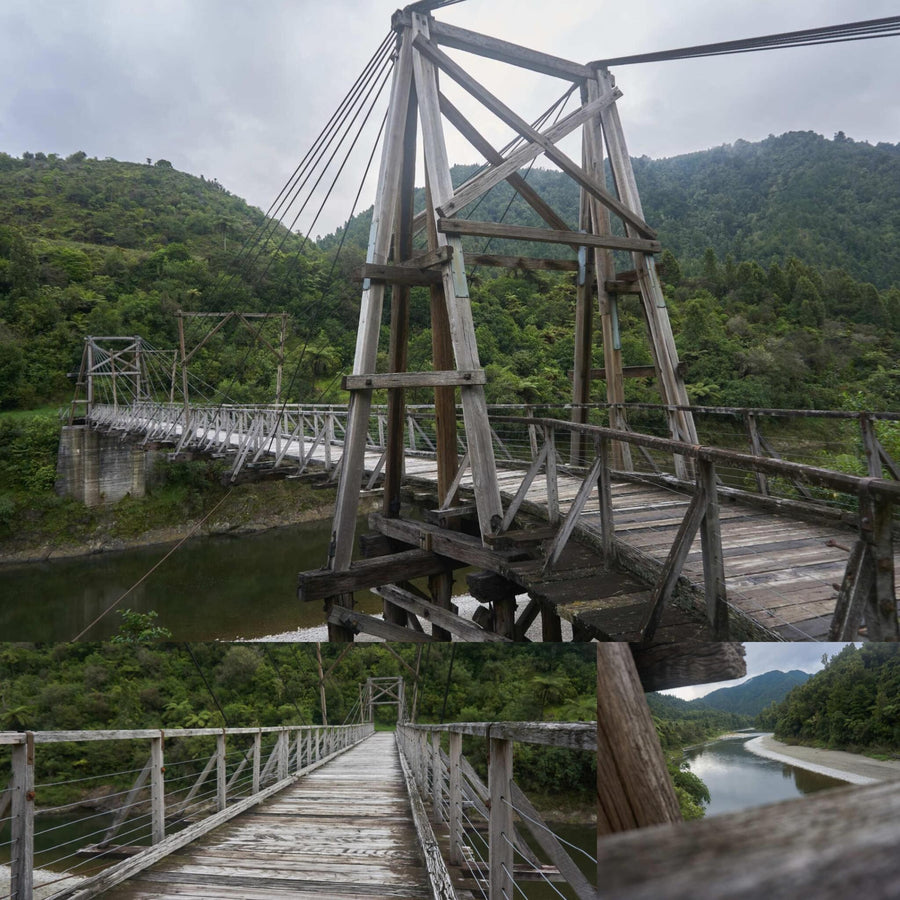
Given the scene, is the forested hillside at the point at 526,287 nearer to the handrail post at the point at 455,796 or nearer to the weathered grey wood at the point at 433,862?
the weathered grey wood at the point at 433,862

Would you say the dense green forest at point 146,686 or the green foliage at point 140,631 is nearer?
the green foliage at point 140,631

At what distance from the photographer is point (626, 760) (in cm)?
97

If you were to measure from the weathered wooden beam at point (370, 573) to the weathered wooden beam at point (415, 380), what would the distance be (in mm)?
1314

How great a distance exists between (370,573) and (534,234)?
2843 millimetres

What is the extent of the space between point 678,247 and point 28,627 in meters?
42.2

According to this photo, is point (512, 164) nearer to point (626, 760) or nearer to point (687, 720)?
point (687, 720)

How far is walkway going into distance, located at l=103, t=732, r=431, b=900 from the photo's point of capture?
2.31 meters

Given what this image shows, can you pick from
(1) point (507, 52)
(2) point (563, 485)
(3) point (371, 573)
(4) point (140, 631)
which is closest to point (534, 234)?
(1) point (507, 52)

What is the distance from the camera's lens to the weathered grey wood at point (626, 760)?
912 mm

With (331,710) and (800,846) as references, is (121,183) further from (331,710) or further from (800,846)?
(800,846)

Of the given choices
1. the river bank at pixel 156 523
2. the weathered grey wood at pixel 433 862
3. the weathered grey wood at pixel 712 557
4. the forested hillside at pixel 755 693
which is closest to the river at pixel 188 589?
the river bank at pixel 156 523

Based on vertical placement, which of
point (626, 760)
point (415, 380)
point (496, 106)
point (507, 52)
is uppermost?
point (507, 52)

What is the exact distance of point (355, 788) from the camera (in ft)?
17.8

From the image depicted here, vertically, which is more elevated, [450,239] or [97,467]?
[97,467]
